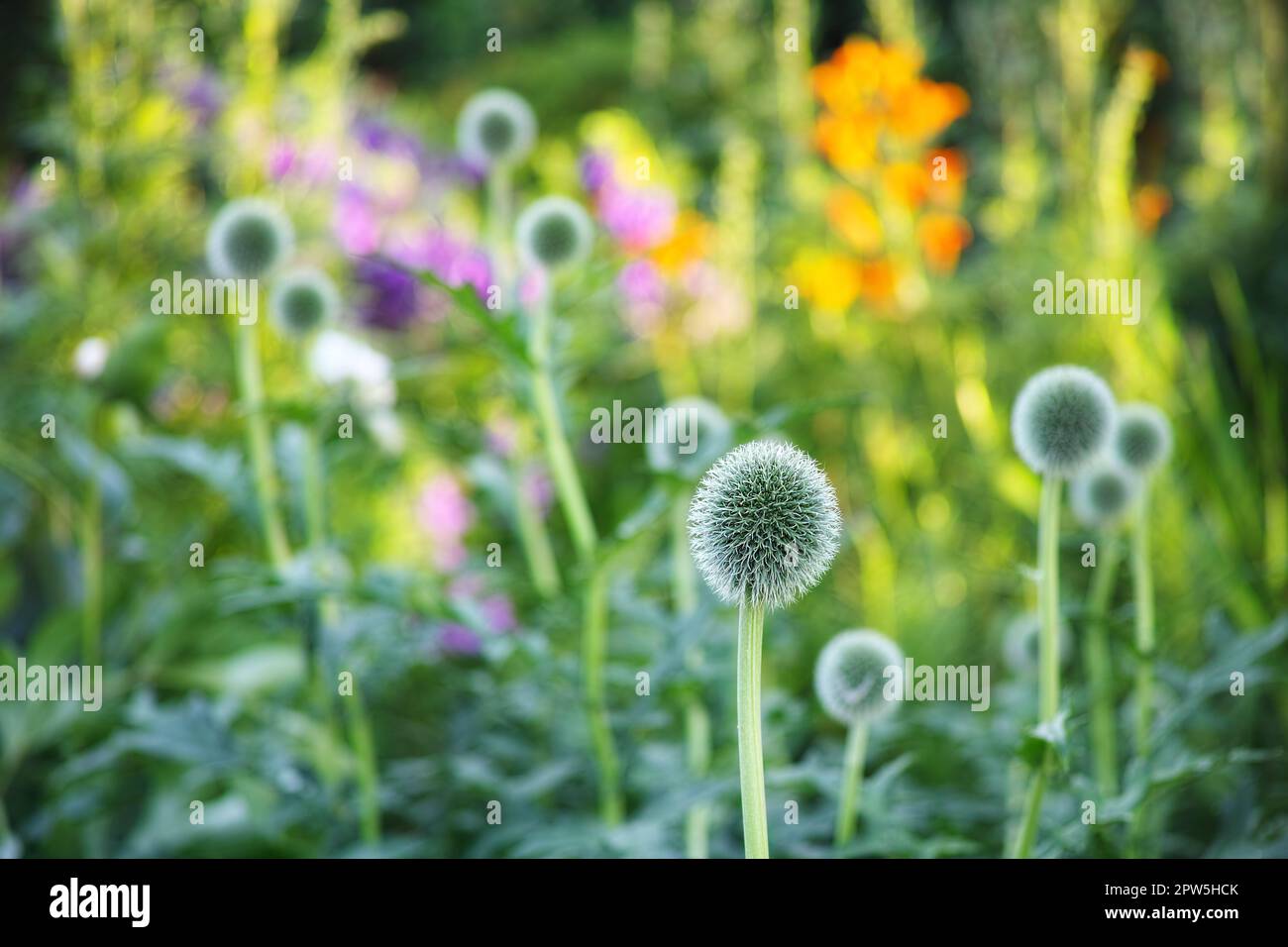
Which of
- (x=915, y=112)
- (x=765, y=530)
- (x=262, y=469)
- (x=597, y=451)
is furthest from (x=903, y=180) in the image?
(x=765, y=530)

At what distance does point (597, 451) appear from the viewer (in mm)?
3148

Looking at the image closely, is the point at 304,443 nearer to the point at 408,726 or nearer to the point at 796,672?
the point at 408,726

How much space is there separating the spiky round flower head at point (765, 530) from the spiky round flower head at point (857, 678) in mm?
355

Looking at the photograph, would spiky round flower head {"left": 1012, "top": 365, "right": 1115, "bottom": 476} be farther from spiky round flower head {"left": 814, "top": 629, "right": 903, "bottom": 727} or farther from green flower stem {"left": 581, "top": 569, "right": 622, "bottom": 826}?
green flower stem {"left": 581, "top": 569, "right": 622, "bottom": 826}

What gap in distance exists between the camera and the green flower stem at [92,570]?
5.94 feet

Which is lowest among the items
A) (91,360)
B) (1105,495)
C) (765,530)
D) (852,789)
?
(852,789)

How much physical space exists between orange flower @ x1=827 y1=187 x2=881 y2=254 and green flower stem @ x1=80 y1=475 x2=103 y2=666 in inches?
73.5

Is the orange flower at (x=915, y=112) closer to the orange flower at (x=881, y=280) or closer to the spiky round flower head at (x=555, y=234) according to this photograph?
the orange flower at (x=881, y=280)

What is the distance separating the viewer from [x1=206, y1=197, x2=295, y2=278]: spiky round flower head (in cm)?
167

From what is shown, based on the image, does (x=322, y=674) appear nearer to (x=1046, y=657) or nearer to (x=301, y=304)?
(x=301, y=304)

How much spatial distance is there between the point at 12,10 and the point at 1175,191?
4.67 meters

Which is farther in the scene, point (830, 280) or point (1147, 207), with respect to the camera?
point (1147, 207)

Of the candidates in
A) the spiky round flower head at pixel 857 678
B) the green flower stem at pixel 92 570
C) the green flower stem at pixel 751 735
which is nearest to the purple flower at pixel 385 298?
the green flower stem at pixel 92 570

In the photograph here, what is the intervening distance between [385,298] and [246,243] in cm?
121
